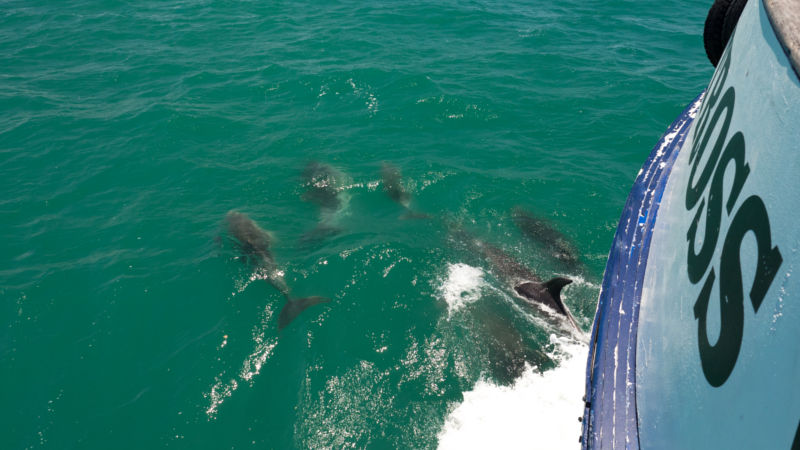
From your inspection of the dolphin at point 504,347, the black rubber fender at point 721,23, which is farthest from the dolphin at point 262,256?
the black rubber fender at point 721,23

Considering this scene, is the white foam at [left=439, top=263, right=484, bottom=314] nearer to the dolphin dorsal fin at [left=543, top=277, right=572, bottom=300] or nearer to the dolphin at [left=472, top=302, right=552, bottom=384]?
the dolphin at [left=472, top=302, right=552, bottom=384]

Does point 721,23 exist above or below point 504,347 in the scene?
above

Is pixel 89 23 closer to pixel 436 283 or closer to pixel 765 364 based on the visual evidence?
pixel 436 283

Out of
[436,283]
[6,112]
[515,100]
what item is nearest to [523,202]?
[436,283]

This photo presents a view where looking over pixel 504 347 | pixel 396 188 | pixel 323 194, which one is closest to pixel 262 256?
pixel 323 194

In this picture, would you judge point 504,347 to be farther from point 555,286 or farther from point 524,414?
point 555,286

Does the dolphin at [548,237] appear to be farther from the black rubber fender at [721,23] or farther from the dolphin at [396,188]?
the black rubber fender at [721,23]
